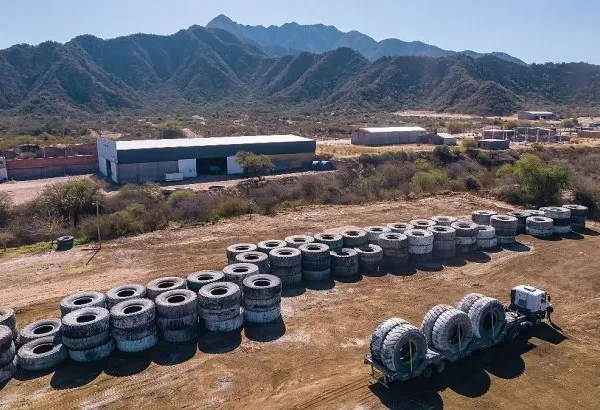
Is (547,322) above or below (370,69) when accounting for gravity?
below

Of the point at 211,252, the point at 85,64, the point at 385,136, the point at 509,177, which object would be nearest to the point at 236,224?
the point at 211,252

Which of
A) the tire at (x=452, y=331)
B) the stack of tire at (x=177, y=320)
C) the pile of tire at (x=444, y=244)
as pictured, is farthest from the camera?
the pile of tire at (x=444, y=244)

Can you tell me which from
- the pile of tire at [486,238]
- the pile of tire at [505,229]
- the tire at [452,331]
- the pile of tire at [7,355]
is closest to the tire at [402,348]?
the tire at [452,331]

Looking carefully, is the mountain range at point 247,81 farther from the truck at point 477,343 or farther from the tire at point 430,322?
the tire at point 430,322

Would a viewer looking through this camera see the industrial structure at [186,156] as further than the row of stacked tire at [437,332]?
Yes

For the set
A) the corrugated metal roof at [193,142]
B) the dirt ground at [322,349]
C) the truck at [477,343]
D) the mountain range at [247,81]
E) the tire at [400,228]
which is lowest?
the dirt ground at [322,349]

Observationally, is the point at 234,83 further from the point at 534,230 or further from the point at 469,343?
the point at 469,343

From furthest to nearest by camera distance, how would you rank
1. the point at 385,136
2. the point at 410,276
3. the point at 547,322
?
1. the point at 385,136
2. the point at 410,276
3. the point at 547,322
